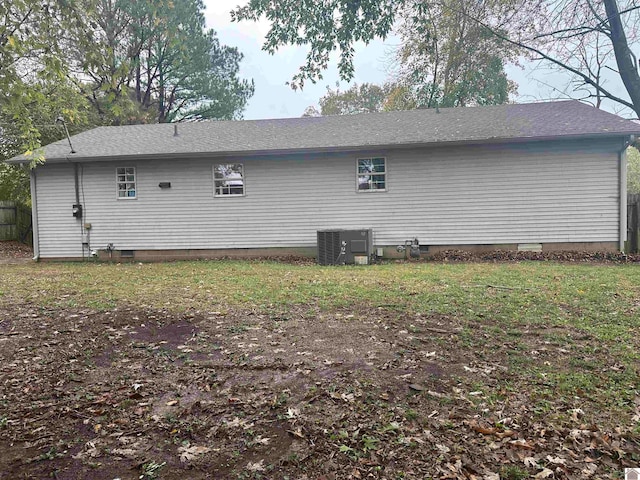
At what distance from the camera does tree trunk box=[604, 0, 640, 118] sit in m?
6.13

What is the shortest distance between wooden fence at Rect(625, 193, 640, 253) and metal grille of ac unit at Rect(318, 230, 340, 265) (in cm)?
760

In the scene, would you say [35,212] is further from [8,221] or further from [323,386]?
[323,386]

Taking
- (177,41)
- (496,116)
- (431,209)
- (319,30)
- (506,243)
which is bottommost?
(506,243)

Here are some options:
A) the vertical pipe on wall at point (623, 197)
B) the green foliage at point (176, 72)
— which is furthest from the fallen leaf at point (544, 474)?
the green foliage at point (176, 72)

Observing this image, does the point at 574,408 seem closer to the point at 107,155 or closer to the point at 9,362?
the point at 9,362

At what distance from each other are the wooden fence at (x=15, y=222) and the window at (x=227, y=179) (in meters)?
10.1

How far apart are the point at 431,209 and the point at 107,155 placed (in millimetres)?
9016

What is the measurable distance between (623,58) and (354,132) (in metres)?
6.60

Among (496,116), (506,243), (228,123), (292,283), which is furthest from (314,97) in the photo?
(292,283)

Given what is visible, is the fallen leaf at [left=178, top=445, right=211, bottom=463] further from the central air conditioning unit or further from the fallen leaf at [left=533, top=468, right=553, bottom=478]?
the central air conditioning unit

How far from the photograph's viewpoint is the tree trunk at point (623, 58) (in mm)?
6129

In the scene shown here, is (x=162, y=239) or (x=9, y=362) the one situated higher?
(x=162, y=239)

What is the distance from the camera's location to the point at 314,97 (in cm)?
3562

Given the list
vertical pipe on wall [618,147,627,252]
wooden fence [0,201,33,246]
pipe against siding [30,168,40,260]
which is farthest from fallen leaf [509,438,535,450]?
wooden fence [0,201,33,246]
